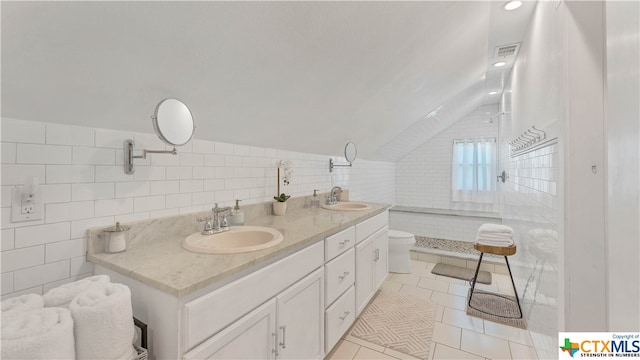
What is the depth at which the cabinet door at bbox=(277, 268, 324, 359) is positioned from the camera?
1.20 metres

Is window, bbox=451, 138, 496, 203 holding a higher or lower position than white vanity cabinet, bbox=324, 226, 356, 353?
higher

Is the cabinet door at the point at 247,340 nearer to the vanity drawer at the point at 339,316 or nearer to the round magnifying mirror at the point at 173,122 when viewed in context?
the vanity drawer at the point at 339,316

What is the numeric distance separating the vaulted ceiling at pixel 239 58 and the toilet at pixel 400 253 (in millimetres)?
1538

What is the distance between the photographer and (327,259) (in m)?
1.57

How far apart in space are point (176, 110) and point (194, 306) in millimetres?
866

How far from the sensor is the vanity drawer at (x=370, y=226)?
6.60 ft

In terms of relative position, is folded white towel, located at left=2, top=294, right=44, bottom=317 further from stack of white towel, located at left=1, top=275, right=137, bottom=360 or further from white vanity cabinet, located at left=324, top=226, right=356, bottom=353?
white vanity cabinet, located at left=324, top=226, right=356, bottom=353

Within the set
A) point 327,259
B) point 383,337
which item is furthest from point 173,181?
point 383,337

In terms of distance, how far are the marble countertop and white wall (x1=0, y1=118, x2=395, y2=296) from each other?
0.26 feet

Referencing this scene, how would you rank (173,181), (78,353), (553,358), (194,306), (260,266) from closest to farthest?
1. (78,353)
2. (194,306)
3. (260,266)
4. (553,358)
5. (173,181)

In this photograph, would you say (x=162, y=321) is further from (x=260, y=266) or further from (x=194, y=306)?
(x=260, y=266)

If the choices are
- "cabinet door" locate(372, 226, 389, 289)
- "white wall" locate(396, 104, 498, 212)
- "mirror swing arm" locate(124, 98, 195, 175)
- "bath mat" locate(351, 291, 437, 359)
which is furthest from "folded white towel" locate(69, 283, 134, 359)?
"white wall" locate(396, 104, 498, 212)

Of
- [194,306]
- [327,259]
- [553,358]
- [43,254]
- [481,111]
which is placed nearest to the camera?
[194,306]

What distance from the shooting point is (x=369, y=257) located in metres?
2.18
